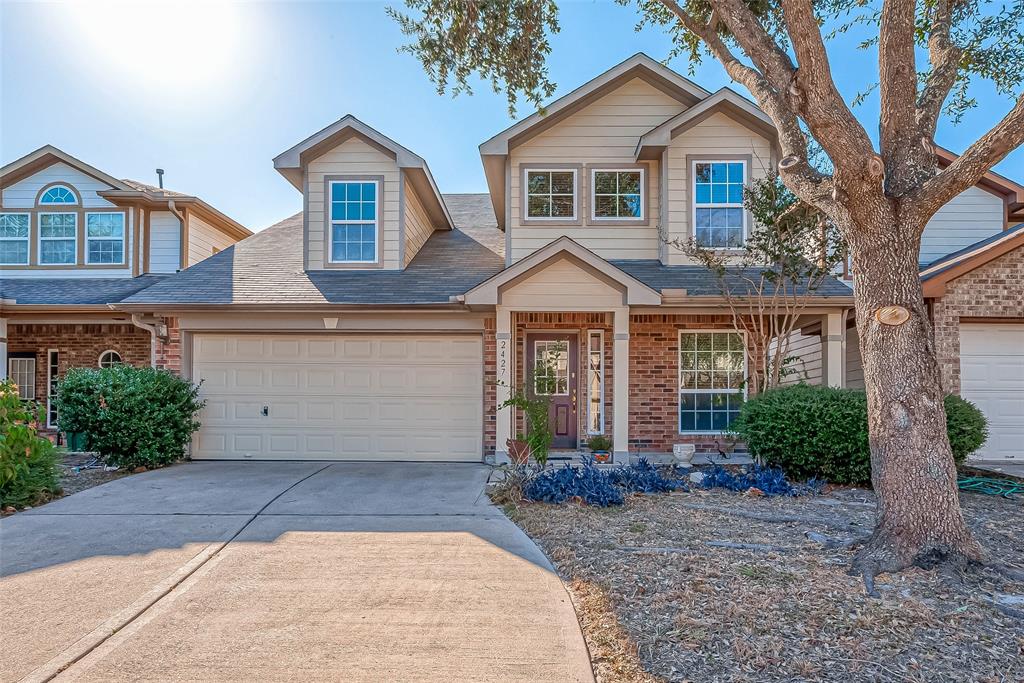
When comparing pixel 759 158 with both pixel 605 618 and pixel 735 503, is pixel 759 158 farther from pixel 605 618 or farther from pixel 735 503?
pixel 605 618

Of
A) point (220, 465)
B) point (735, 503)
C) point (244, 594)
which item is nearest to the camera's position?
point (244, 594)

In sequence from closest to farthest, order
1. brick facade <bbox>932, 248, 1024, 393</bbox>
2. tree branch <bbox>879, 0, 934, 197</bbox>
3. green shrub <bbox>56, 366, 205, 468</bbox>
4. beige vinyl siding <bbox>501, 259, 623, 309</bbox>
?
tree branch <bbox>879, 0, 934, 197</bbox> → green shrub <bbox>56, 366, 205, 468</bbox> → beige vinyl siding <bbox>501, 259, 623, 309</bbox> → brick facade <bbox>932, 248, 1024, 393</bbox>

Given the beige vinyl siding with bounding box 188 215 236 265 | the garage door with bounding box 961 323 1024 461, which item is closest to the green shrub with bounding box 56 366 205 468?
the beige vinyl siding with bounding box 188 215 236 265

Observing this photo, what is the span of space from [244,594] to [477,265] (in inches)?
305

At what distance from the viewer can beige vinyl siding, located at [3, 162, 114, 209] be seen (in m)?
12.7

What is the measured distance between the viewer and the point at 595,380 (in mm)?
10688

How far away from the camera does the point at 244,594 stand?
4289 millimetres

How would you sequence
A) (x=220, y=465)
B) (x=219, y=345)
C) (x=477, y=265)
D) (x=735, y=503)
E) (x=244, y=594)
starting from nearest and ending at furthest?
(x=244, y=594), (x=735, y=503), (x=220, y=465), (x=219, y=345), (x=477, y=265)

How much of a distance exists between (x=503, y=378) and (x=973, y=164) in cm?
636

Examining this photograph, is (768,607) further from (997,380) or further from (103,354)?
(103,354)

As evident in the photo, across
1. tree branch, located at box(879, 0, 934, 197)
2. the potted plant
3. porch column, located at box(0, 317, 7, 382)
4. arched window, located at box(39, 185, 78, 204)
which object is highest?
arched window, located at box(39, 185, 78, 204)

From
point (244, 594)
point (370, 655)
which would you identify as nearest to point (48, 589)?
point (244, 594)

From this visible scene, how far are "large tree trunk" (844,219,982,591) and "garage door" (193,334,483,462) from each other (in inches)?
248

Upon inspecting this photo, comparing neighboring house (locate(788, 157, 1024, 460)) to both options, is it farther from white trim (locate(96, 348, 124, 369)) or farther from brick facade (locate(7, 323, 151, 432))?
white trim (locate(96, 348, 124, 369))
